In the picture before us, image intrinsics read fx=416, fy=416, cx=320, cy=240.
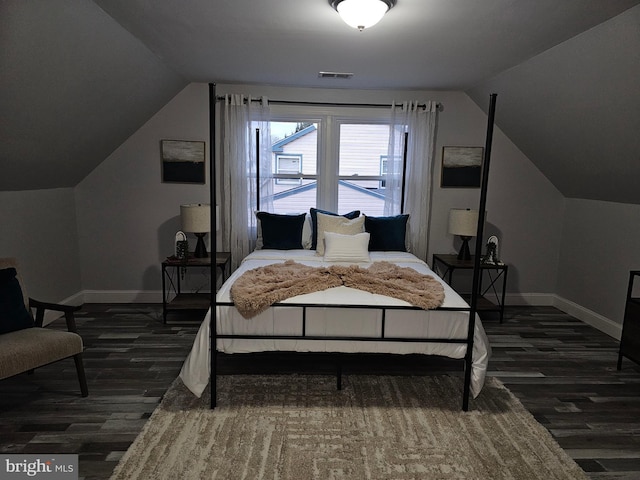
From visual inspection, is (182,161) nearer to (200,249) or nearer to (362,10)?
(200,249)

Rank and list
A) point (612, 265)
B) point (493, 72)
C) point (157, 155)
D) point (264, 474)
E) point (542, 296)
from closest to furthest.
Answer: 1. point (264, 474)
2. point (493, 72)
3. point (612, 265)
4. point (157, 155)
5. point (542, 296)

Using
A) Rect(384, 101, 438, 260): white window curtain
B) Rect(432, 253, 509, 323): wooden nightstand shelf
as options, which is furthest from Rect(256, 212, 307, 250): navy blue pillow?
Rect(432, 253, 509, 323): wooden nightstand shelf

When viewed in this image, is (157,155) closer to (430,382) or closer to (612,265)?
(430,382)

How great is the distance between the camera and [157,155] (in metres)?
4.25

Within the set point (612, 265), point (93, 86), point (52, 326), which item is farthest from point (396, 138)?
point (52, 326)

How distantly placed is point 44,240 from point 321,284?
2658mm

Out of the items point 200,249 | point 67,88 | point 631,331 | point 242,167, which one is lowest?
point 631,331

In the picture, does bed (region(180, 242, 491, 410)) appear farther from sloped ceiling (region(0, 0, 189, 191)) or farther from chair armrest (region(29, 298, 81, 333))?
sloped ceiling (region(0, 0, 189, 191))

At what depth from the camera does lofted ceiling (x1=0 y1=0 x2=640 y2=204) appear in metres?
2.24

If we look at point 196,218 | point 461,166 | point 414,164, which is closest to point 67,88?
point 196,218

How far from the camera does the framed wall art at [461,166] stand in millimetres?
4383

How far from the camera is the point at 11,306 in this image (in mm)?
2488

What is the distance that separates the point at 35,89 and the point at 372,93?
9.72ft

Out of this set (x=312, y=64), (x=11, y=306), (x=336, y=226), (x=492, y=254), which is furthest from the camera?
(x=492, y=254)
